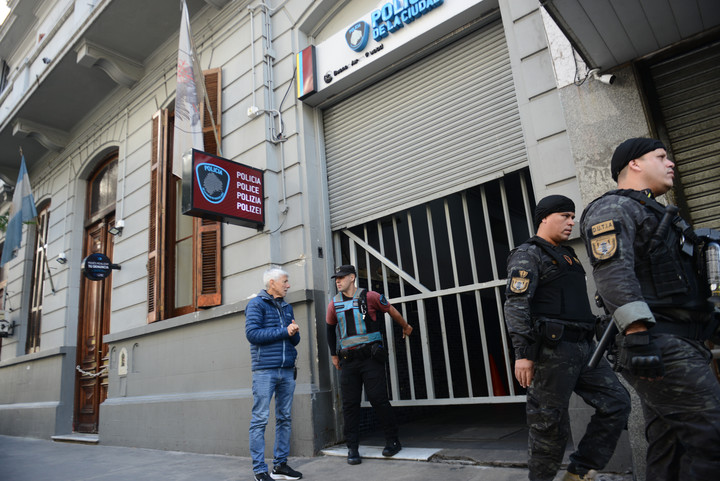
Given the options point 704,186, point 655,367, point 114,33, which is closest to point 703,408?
point 655,367

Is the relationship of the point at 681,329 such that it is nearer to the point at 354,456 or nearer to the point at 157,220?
the point at 354,456

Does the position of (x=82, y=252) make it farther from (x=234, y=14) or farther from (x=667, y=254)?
(x=667, y=254)

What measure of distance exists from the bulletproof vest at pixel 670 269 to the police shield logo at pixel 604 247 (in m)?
0.17

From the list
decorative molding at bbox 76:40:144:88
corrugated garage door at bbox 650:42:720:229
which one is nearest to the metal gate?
corrugated garage door at bbox 650:42:720:229

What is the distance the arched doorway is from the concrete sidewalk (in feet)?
6.30

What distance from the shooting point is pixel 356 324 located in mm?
4812

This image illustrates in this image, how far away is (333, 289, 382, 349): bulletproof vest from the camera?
4.77m

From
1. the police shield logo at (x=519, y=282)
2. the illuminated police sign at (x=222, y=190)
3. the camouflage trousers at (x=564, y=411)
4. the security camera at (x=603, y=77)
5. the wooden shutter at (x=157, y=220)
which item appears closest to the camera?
the camouflage trousers at (x=564, y=411)

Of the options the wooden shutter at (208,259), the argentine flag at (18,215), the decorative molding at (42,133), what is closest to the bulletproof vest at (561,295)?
the wooden shutter at (208,259)

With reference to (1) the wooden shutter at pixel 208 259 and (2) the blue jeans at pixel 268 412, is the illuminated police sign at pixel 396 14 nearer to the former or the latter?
(1) the wooden shutter at pixel 208 259

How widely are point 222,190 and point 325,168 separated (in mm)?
1435

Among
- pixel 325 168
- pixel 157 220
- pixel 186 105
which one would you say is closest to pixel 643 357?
pixel 325 168

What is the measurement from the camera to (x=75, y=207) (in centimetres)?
1070

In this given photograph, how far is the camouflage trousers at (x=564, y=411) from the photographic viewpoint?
2.74m
